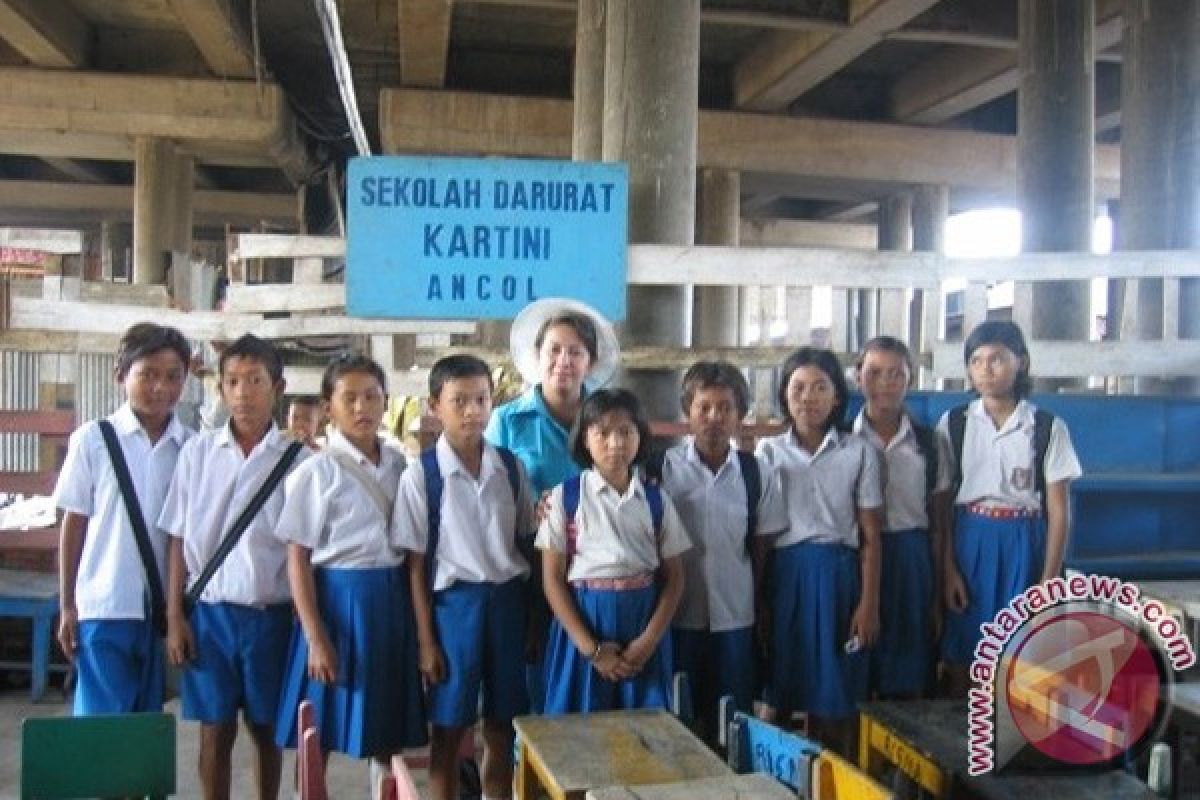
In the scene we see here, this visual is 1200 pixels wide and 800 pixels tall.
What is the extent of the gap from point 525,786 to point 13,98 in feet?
31.1

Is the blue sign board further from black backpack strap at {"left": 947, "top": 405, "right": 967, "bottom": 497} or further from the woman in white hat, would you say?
black backpack strap at {"left": 947, "top": 405, "right": 967, "bottom": 497}

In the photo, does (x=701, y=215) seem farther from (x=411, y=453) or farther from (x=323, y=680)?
(x=323, y=680)

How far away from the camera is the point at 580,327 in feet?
11.2

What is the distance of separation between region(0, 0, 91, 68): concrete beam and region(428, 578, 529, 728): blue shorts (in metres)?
7.47

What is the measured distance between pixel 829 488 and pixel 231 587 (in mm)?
1775

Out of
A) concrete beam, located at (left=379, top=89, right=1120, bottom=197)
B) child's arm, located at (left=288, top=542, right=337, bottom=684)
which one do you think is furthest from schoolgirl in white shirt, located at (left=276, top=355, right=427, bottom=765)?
concrete beam, located at (left=379, top=89, right=1120, bottom=197)

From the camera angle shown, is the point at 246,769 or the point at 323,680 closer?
the point at 323,680

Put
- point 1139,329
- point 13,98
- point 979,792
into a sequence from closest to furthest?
point 979,792, point 1139,329, point 13,98

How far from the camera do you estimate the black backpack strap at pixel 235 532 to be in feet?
10.2

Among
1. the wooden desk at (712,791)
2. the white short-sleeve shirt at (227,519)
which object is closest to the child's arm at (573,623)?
the white short-sleeve shirt at (227,519)

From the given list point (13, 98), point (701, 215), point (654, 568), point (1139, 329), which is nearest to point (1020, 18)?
point (1139, 329)

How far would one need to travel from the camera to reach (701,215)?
35.8 feet

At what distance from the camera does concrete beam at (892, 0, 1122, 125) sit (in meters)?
9.62

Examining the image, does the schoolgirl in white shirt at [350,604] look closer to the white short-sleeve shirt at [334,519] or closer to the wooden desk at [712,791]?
the white short-sleeve shirt at [334,519]
